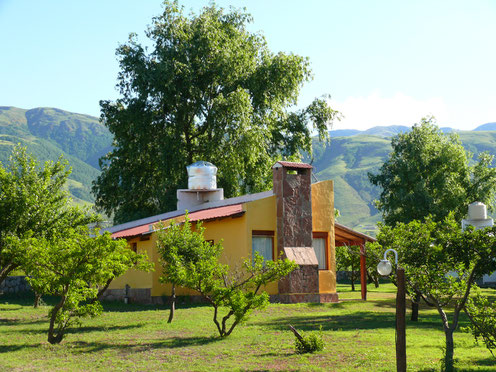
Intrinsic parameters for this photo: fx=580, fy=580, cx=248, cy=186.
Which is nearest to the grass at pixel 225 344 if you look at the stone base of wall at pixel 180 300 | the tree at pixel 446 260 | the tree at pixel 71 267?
the tree at pixel 71 267

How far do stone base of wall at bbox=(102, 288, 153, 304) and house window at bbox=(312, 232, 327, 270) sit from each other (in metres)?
7.71

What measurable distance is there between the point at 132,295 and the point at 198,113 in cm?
1581

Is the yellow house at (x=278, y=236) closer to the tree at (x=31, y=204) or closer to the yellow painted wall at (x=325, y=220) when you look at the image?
the yellow painted wall at (x=325, y=220)

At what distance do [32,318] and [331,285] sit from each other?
12843 mm

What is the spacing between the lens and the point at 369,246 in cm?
1518

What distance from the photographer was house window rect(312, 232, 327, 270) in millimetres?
26625

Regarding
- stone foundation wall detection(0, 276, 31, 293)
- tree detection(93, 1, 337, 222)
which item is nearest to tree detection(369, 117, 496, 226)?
tree detection(93, 1, 337, 222)

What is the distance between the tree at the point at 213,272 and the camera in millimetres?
15609

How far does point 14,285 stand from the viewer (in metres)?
33.6

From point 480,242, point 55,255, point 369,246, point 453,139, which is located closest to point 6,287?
point 55,255

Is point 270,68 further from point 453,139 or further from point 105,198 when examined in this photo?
point 453,139

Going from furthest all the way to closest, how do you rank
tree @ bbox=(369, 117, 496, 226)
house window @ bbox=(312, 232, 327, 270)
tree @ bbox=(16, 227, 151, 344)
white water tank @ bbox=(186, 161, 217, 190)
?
tree @ bbox=(369, 117, 496, 226) < white water tank @ bbox=(186, 161, 217, 190) < house window @ bbox=(312, 232, 327, 270) < tree @ bbox=(16, 227, 151, 344)

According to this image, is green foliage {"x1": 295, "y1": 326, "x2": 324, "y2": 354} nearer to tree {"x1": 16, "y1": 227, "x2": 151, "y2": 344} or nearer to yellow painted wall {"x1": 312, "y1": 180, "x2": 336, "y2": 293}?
tree {"x1": 16, "y1": 227, "x2": 151, "y2": 344}

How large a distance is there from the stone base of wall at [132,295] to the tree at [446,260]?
13930mm
